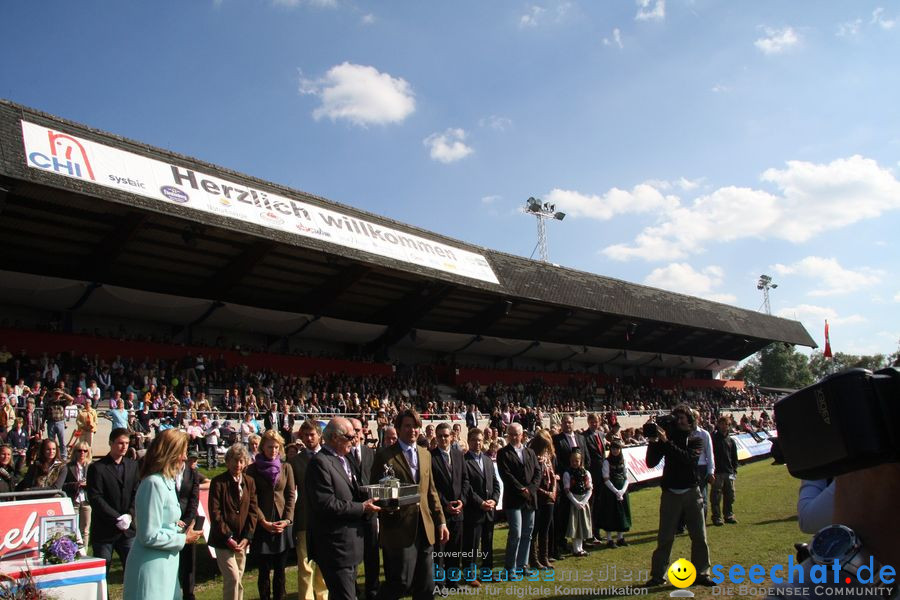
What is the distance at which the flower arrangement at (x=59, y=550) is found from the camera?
196 inches

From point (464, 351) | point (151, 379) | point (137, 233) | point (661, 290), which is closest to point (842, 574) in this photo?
point (151, 379)

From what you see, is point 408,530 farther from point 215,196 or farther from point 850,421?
point 215,196

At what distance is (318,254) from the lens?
2362 cm

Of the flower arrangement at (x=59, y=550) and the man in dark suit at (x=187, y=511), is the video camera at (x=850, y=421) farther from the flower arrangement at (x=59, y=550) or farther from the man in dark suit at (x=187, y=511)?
the man in dark suit at (x=187, y=511)

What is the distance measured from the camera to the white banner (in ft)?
54.1

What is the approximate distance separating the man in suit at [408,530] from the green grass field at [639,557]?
5.30 ft

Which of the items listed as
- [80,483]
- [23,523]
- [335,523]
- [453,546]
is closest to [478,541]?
[453,546]

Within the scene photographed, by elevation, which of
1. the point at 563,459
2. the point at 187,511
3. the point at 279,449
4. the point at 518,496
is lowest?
the point at 518,496

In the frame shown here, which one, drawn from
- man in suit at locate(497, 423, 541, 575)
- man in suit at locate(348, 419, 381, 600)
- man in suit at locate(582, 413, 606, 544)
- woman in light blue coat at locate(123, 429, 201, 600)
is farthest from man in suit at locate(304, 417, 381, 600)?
man in suit at locate(582, 413, 606, 544)

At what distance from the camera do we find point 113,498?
6336 millimetres

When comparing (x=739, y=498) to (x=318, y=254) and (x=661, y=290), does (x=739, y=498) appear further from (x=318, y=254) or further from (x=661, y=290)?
(x=661, y=290)

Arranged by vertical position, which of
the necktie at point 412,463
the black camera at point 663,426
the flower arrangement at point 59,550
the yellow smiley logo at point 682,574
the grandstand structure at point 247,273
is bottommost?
the yellow smiley logo at point 682,574

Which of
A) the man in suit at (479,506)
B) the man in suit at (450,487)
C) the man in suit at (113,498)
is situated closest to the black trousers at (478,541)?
the man in suit at (479,506)

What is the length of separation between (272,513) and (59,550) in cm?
195
